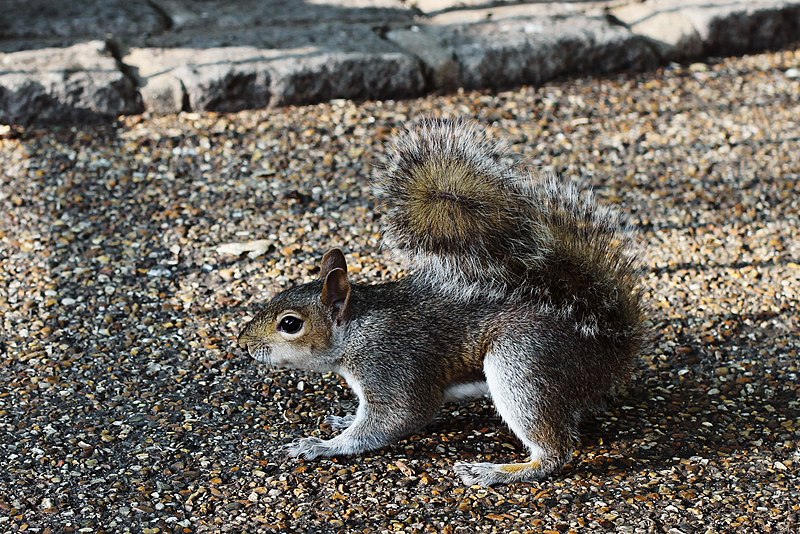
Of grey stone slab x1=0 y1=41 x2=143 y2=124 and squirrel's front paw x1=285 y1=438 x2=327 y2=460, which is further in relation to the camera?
grey stone slab x1=0 y1=41 x2=143 y2=124

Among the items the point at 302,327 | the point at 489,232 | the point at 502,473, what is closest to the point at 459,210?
the point at 489,232

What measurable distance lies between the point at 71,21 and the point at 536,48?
8.32 feet

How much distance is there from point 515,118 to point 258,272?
191cm

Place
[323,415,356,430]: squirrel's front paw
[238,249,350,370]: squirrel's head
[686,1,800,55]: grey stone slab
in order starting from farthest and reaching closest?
[686,1,800,55]: grey stone slab
[323,415,356,430]: squirrel's front paw
[238,249,350,370]: squirrel's head

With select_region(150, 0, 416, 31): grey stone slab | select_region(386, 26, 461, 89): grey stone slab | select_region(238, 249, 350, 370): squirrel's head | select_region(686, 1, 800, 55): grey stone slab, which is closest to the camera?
select_region(238, 249, 350, 370): squirrel's head

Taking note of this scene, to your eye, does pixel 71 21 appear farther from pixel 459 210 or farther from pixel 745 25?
pixel 745 25

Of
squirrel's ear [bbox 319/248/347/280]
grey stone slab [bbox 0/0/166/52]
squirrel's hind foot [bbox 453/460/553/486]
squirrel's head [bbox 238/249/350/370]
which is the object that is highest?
grey stone slab [bbox 0/0/166/52]

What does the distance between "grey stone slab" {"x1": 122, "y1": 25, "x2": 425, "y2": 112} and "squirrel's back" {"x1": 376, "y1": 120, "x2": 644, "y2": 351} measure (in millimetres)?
2404

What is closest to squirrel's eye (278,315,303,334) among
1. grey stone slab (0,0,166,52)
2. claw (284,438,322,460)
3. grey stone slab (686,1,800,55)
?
claw (284,438,322,460)

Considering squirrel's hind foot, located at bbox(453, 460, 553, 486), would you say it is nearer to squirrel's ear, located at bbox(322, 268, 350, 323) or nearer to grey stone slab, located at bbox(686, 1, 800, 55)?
squirrel's ear, located at bbox(322, 268, 350, 323)

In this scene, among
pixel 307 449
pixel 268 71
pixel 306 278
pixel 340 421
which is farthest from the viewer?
pixel 268 71

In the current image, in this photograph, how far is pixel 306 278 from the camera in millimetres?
4191

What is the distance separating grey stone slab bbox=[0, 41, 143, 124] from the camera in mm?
5168

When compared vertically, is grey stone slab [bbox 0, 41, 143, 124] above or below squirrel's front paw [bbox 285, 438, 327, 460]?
above
